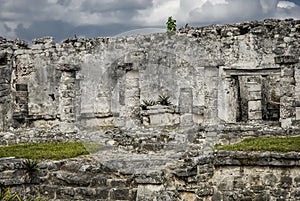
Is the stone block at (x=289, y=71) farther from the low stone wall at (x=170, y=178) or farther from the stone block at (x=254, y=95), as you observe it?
the low stone wall at (x=170, y=178)

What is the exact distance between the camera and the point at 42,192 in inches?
260

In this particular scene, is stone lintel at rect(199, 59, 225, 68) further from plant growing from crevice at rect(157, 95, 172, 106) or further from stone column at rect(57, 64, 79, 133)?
Answer: stone column at rect(57, 64, 79, 133)

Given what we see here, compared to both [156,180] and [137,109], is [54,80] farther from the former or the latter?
[156,180]

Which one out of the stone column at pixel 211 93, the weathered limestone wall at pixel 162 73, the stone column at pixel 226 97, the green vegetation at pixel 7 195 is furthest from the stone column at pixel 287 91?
the green vegetation at pixel 7 195

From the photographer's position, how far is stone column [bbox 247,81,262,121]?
1462cm

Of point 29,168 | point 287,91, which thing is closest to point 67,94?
point 287,91

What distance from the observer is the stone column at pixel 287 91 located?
1236 cm

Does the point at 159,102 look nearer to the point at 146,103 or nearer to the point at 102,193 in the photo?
the point at 146,103

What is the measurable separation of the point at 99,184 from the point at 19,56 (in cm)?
1164

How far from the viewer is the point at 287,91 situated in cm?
1245

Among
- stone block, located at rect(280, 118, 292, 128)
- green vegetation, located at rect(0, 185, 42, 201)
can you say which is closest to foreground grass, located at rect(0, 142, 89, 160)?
green vegetation, located at rect(0, 185, 42, 201)

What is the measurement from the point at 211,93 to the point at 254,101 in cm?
124

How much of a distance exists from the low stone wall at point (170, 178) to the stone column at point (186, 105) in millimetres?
7431

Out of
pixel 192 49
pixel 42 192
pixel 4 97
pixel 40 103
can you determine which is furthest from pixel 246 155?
pixel 40 103
